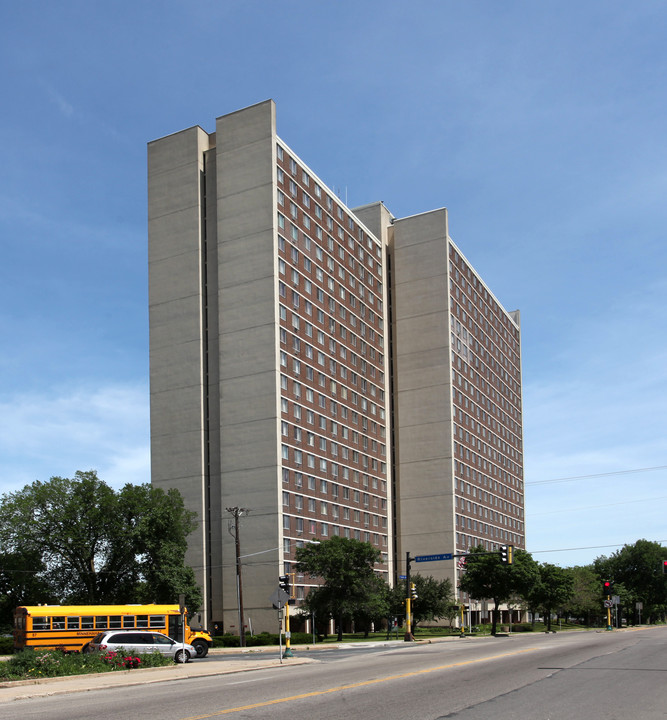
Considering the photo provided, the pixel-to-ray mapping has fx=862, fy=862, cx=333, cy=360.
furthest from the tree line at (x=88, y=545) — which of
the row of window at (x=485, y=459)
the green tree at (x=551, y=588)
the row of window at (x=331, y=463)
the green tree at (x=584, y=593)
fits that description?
the green tree at (x=584, y=593)

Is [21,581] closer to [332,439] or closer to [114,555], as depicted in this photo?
[114,555]

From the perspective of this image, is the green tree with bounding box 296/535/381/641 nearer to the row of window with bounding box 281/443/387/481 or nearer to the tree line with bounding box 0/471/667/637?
the tree line with bounding box 0/471/667/637

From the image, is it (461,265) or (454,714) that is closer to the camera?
(454,714)

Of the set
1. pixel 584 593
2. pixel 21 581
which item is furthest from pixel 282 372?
pixel 584 593

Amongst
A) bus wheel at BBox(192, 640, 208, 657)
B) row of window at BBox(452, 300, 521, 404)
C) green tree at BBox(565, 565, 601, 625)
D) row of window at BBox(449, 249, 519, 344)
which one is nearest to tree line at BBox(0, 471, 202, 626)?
bus wheel at BBox(192, 640, 208, 657)

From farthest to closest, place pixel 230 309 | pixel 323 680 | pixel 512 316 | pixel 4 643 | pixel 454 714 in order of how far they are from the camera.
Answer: pixel 512 316
pixel 230 309
pixel 4 643
pixel 323 680
pixel 454 714

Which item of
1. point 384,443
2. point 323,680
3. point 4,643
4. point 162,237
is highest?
point 162,237

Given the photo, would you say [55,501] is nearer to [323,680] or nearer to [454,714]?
[323,680]

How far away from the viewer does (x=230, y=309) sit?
9231 centimetres

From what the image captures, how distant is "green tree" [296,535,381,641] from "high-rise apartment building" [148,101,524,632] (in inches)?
315

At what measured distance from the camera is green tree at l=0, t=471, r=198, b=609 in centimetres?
7162

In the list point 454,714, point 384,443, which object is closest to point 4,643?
point 454,714

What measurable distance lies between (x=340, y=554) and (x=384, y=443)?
1680 inches

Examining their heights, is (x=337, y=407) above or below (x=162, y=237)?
below
